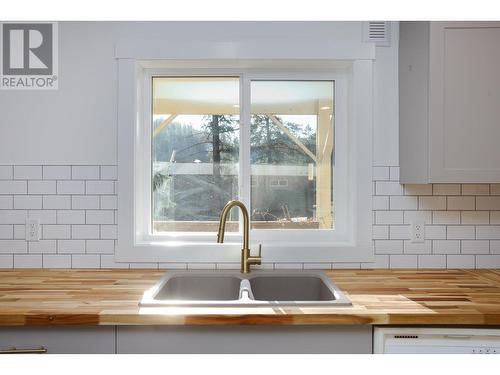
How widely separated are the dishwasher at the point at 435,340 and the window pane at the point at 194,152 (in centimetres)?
101

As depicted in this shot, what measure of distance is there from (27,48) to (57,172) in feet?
2.00

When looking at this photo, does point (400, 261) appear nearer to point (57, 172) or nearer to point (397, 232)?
point (397, 232)

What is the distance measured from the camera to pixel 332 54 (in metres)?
2.11

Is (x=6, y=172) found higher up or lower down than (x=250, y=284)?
higher up

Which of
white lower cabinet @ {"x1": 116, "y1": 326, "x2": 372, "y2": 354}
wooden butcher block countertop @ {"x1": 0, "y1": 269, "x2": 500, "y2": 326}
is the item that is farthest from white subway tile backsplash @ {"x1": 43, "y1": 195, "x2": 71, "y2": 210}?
white lower cabinet @ {"x1": 116, "y1": 326, "x2": 372, "y2": 354}

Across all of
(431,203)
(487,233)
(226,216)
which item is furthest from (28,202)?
(487,233)

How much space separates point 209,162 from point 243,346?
41.5 inches

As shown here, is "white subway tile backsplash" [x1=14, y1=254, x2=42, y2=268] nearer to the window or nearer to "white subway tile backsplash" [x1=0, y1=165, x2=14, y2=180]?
"white subway tile backsplash" [x1=0, y1=165, x2=14, y2=180]

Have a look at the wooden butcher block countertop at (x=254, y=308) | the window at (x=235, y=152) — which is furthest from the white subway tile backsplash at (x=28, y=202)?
the window at (x=235, y=152)

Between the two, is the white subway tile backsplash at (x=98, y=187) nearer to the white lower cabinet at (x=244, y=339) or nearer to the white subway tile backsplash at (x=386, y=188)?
the white lower cabinet at (x=244, y=339)

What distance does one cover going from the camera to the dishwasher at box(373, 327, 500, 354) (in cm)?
146

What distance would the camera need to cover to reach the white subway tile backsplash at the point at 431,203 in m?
2.14

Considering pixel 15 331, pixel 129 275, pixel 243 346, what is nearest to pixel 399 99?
pixel 243 346

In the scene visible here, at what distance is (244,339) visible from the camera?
4.80 feet
